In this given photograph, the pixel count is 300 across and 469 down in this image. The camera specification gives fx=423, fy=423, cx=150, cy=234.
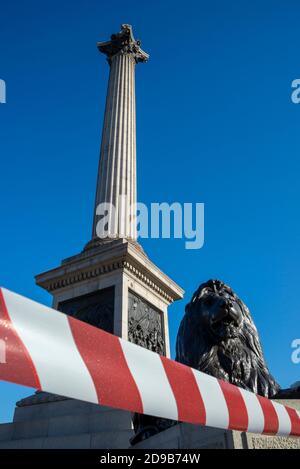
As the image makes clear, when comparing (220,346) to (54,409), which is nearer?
(220,346)

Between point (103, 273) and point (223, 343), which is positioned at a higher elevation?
point (103, 273)

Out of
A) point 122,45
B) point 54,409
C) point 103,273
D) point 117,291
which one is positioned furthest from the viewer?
point 122,45

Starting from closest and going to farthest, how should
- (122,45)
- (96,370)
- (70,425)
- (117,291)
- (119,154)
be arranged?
(96,370) < (70,425) < (117,291) < (119,154) < (122,45)

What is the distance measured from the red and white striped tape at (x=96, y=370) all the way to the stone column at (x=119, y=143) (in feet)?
32.7

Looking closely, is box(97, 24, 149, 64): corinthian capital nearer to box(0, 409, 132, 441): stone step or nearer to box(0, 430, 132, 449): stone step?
box(0, 409, 132, 441): stone step

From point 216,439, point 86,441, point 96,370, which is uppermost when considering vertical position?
point 96,370

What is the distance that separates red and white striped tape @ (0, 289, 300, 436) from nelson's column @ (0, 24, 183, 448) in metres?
5.26

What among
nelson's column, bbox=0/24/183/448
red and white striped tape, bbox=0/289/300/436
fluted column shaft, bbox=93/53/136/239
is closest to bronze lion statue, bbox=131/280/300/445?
red and white striped tape, bbox=0/289/300/436

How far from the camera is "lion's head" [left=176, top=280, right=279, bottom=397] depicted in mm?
4668

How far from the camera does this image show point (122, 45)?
19.0m

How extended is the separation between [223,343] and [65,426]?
4.30m

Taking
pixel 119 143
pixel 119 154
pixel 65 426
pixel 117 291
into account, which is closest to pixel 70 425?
pixel 65 426

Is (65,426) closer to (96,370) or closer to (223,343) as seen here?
(223,343)

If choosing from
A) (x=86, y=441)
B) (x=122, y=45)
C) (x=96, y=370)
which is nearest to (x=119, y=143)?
(x=122, y=45)
